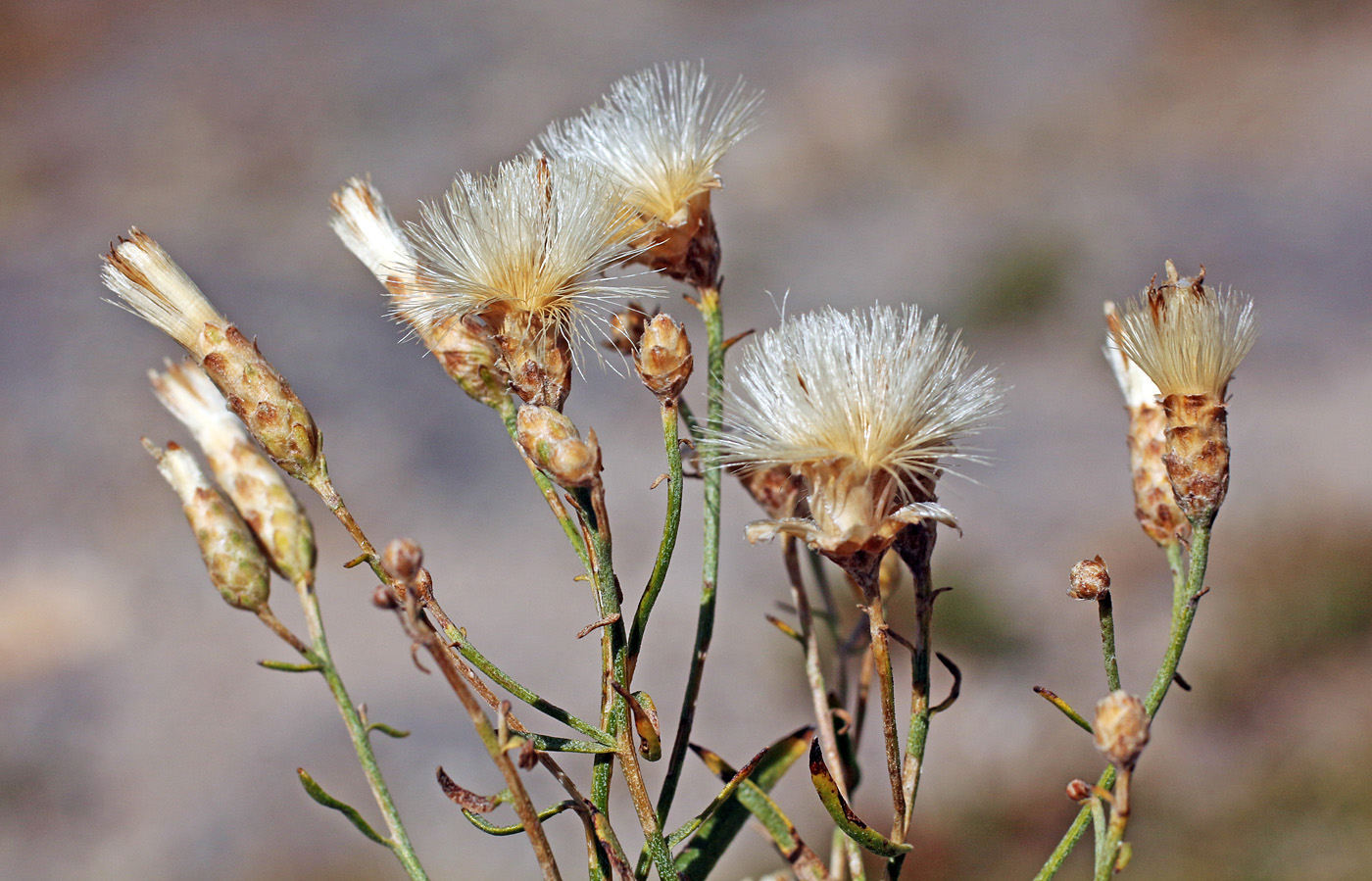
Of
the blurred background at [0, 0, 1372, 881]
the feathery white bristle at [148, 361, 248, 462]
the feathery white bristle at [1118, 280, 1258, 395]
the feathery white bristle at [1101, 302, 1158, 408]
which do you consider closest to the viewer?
the feathery white bristle at [1118, 280, 1258, 395]

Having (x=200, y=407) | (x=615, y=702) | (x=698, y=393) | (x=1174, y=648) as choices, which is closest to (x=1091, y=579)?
(x=1174, y=648)

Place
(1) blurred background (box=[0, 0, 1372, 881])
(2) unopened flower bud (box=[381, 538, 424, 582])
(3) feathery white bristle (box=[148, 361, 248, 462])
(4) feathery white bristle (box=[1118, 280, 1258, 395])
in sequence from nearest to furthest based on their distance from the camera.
→ (2) unopened flower bud (box=[381, 538, 424, 582])
(4) feathery white bristle (box=[1118, 280, 1258, 395])
(3) feathery white bristle (box=[148, 361, 248, 462])
(1) blurred background (box=[0, 0, 1372, 881])

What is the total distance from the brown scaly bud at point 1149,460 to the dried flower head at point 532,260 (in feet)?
1.95

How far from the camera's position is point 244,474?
1.02 metres

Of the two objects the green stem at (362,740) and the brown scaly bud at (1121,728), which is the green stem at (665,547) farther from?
the brown scaly bud at (1121,728)

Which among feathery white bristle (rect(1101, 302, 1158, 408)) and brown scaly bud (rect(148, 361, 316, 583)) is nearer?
brown scaly bud (rect(148, 361, 316, 583))

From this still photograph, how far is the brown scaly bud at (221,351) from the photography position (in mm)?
981

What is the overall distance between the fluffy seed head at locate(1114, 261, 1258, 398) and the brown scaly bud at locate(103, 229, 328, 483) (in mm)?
874

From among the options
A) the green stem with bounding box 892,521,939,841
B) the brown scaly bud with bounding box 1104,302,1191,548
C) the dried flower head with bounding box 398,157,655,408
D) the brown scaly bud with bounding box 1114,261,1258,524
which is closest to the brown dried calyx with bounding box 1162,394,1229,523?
the brown scaly bud with bounding box 1114,261,1258,524

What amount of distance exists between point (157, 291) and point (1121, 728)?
1.02 m

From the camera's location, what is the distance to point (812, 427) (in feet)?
3.02

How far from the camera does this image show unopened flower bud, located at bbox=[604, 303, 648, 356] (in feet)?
3.55

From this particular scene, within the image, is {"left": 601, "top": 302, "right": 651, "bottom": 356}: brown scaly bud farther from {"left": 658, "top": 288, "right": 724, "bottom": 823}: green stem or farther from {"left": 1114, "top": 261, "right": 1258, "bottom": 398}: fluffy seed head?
{"left": 1114, "top": 261, "right": 1258, "bottom": 398}: fluffy seed head

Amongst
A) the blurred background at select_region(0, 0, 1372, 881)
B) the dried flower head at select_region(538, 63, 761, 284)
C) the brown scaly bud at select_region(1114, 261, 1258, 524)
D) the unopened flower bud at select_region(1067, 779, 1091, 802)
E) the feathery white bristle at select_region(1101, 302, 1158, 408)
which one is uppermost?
the blurred background at select_region(0, 0, 1372, 881)
